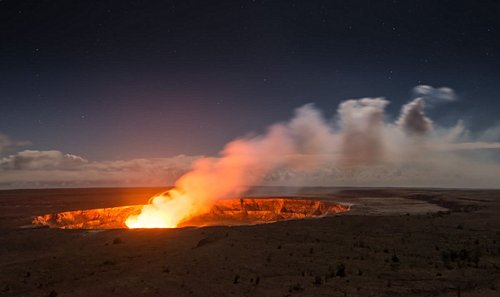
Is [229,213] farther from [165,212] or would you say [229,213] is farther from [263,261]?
[263,261]

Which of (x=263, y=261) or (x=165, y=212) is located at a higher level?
(x=165, y=212)

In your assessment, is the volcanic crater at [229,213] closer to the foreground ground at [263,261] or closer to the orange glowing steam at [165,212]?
the orange glowing steam at [165,212]

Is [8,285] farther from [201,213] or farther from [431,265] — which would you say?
[201,213]

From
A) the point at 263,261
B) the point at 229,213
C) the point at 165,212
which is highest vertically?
the point at 165,212

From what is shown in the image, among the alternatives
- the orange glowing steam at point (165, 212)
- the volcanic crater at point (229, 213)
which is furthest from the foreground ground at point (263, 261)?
the orange glowing steam at point (165, 212)

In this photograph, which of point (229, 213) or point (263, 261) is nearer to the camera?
point (263, 261)

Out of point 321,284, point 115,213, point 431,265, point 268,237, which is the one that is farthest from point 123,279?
point 115,213

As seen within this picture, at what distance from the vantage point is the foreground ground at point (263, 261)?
1650cm

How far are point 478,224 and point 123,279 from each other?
28.8 metres

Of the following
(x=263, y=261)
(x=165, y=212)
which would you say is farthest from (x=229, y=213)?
(x=263, y=261)

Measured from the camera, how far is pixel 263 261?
827 inches

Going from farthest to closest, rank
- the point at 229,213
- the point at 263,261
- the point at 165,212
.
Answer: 1. the point at 229,213
2. the point at 165,212
3. the point at 263,261

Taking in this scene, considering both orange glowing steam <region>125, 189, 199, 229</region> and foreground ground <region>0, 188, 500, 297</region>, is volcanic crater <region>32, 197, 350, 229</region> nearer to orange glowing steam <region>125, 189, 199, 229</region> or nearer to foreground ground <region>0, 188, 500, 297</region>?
orange glowing steam <region>125, 189, 199, 229</region>

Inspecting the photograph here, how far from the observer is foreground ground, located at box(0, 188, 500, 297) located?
16.5m
